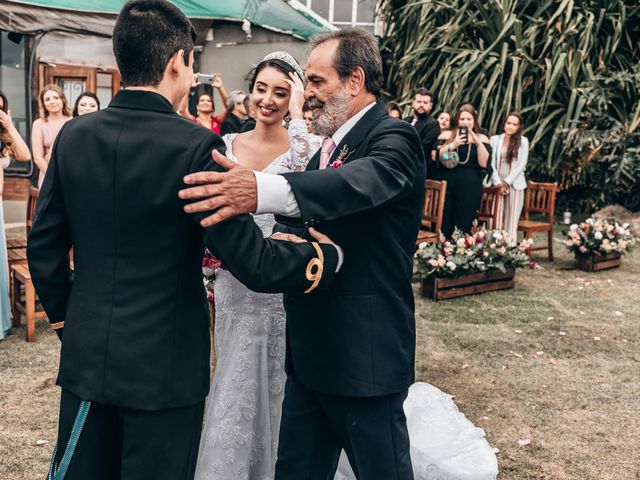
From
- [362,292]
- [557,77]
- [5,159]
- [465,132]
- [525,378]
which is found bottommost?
[525,378]

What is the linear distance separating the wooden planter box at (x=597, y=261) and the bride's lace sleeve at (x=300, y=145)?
6154 mm

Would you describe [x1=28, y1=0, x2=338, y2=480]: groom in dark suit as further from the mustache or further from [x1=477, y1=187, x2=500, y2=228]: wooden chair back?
[x1=477, y1=187, x2=500, y2=228]: wooden chair back

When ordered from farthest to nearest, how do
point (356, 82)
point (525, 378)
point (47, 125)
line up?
point (47, 125) < point (525, 378) < point (356, 82)

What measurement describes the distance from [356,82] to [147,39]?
727 millimetres

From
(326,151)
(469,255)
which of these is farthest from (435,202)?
(326,151)

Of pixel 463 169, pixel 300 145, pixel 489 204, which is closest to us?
pixel 300 145

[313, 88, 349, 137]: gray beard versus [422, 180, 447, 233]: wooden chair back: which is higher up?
[313, 88, 349, 137]: gray beard

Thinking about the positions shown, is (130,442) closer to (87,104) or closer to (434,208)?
(87,104)

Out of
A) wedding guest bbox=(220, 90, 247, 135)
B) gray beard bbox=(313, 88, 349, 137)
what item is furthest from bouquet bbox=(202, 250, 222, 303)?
wedding guest bbox=(220, 90, 247, 135)

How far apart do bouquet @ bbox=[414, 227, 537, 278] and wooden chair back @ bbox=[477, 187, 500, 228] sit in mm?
992

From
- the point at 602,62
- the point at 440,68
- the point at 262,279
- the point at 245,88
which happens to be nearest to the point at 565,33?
the point at 602,62

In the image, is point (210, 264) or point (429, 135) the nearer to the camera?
point (210, 264)

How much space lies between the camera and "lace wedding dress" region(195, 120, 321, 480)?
123 inches

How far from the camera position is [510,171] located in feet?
30.1
